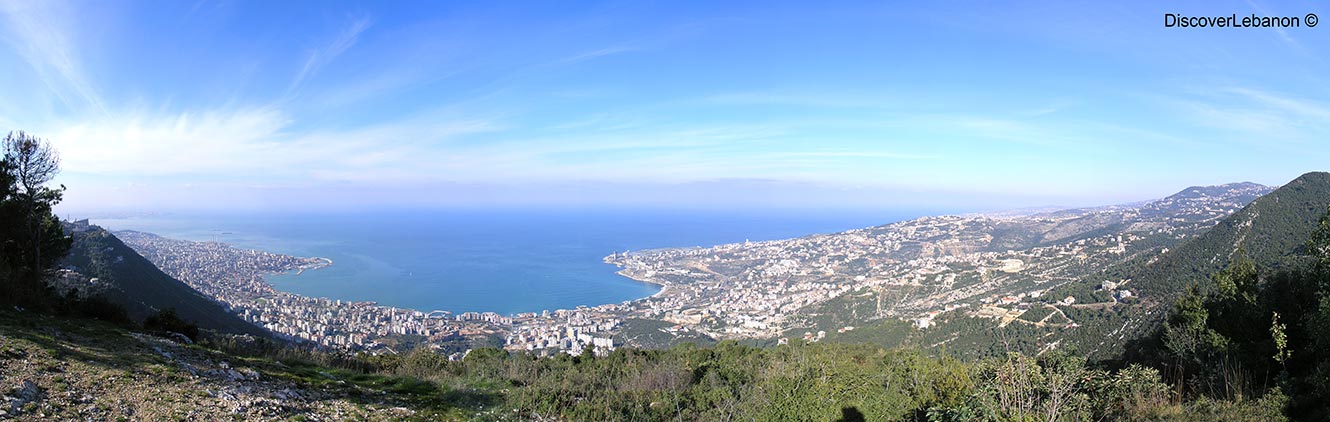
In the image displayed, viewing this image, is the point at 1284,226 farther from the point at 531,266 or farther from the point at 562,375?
the point at 531,266

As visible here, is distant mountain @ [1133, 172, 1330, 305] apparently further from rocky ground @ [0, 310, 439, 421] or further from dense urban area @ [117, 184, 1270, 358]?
rocky ground @ [0, 310, 439, 421]

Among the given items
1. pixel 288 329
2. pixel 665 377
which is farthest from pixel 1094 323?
pixel 288 329

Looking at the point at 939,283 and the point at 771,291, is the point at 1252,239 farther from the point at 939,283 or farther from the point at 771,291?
the point at 771,291

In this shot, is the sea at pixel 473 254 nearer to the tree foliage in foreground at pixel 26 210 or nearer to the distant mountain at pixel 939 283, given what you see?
the distant mountain at pixel 939 283

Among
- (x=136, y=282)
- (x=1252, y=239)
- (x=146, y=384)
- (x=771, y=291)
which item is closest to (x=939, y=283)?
(x=771, y=291)

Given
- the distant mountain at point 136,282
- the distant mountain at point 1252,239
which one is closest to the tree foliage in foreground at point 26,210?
the distant mountain at point 136,282

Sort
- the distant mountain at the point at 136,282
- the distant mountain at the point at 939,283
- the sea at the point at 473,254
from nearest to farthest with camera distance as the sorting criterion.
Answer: the distant mountain at the point at 136,282
the distant mountain at the point at 939,283
the sea at the point at 473,254

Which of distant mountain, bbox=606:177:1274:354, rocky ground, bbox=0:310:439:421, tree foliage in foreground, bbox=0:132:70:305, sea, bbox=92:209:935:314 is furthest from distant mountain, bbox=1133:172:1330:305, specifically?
sea, bbox=92:209:935:314
